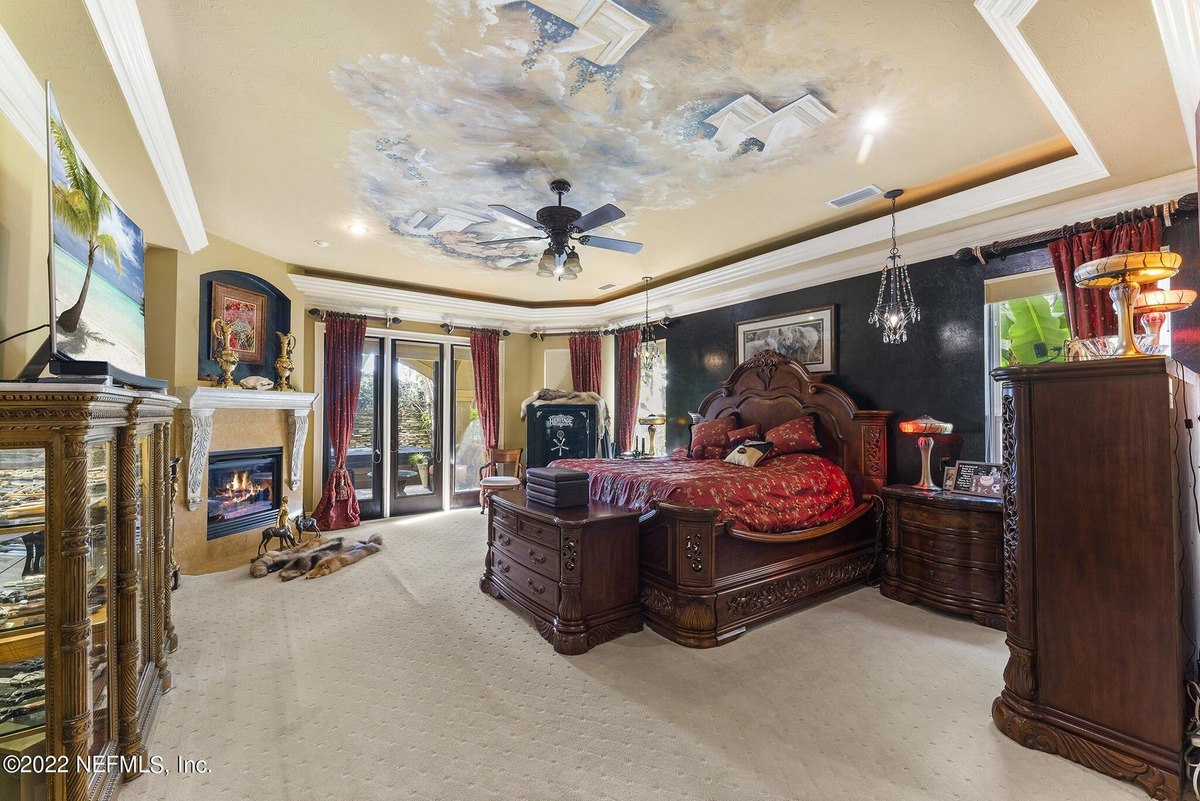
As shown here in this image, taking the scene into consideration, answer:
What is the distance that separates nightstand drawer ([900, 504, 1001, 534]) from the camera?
10.3 ft

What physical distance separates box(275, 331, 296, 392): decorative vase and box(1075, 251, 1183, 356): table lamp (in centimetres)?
606

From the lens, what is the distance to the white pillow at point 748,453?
13.8 ft

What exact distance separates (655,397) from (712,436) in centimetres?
173

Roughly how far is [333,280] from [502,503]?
12.3 feet

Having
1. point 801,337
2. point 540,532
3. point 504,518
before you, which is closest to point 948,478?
point 801,337

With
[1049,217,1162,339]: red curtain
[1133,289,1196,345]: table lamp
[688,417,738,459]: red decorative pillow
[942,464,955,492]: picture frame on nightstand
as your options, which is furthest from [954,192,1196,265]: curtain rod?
[688,417,738,459]: red decorative pillow

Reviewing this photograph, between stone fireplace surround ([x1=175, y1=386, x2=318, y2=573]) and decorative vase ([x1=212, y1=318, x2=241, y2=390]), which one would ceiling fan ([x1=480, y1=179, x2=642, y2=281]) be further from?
stone fireplace surround ([x1=175, y1=386, x2=318, y2=573])

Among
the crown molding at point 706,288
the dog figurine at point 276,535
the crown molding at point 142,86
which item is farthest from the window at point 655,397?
the crown molding at point 142,86

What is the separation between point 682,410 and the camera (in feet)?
19.9

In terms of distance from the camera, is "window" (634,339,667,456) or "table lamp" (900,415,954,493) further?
"window" (634,339,667,456)

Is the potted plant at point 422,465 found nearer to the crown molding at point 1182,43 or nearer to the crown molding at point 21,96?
the crown molding at point 21,96

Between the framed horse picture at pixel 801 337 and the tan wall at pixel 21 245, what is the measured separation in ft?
16.5

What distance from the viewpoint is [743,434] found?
15.6ft

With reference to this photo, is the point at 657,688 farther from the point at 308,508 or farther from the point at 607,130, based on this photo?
the point at 308,508
